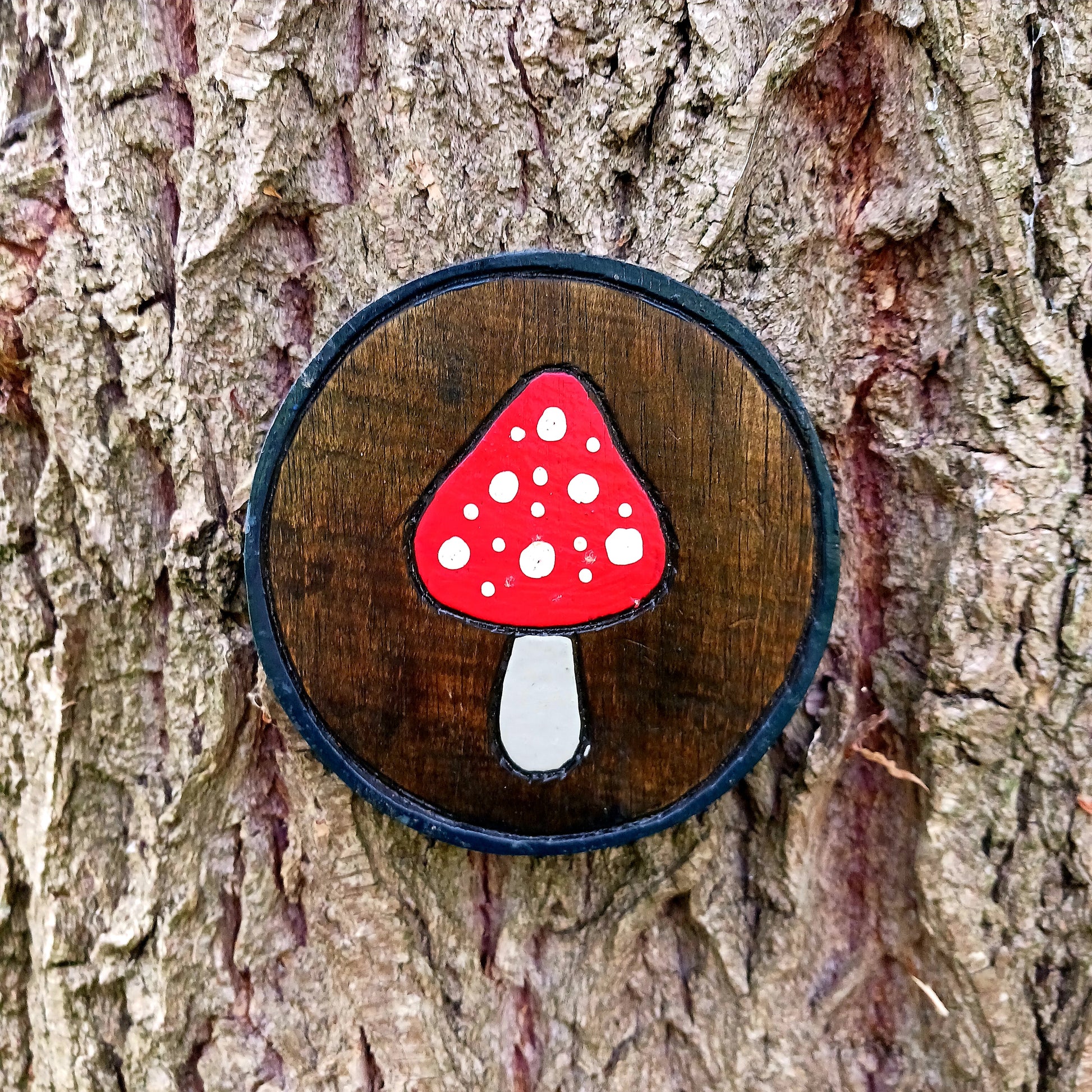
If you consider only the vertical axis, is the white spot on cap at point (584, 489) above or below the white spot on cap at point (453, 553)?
above

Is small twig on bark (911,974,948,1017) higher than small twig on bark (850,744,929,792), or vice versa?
small twig on bark (850,744,929,792)

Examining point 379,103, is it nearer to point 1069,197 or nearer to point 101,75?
point 101,75

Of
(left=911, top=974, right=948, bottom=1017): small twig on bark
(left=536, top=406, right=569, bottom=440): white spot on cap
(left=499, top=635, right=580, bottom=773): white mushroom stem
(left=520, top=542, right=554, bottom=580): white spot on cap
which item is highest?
(left=536, top=406, right=569, bottom=440): white spot on cap

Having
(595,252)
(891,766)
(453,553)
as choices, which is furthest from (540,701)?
(595,252)

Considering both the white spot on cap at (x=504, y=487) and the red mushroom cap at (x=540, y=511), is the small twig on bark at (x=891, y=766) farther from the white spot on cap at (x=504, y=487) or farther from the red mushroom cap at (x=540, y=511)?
the white spot on cap at (x=504, y=487)

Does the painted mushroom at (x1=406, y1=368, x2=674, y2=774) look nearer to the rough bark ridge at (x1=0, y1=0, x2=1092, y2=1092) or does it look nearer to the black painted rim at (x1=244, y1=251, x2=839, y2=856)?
the black painted rim at (x1=244, y1=251, x2=839, y2=856)

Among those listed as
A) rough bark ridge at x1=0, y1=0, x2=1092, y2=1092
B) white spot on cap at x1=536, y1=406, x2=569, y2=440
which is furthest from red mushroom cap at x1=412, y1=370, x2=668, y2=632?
rough bark ridge at x1=0, y1=0, x2=1092, y2=1092

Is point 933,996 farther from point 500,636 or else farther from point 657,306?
point 657,306

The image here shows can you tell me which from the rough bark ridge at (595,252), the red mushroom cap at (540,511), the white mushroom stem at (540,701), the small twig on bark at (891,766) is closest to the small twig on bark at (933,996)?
the rough bark ridge at (595,252)
